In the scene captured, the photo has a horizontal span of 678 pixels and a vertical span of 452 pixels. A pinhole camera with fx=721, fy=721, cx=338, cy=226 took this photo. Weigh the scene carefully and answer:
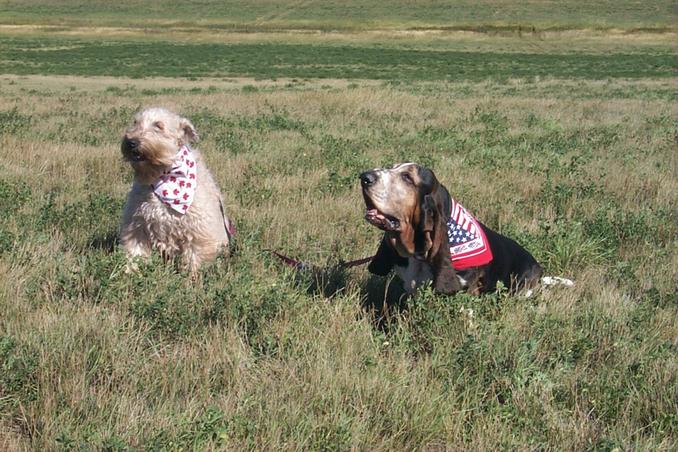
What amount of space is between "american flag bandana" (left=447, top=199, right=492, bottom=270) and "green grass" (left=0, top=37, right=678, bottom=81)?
36653 mm

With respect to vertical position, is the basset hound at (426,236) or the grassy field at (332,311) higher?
the basset hound at (426,236)

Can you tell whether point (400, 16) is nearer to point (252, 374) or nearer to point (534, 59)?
point (534, 59)

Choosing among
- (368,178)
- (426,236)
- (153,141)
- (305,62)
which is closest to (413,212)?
(426,236)

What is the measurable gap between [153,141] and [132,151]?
198 millimetres

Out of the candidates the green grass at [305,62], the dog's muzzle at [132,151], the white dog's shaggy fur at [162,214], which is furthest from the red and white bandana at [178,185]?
the green grass at [305,62]

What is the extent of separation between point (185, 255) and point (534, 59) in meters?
55.2

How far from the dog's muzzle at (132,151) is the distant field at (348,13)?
272 ft

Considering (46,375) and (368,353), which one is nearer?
(46,375)

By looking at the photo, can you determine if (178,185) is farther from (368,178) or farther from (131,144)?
(368,178)

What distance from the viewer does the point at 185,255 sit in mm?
6000

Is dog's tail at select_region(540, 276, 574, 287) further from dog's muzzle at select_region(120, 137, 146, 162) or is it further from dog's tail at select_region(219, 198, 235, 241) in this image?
dog's muzzle at select_region(120, 137, 146, 162)

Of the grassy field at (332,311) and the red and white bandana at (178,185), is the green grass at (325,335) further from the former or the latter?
the red and white bandana at (178,185)

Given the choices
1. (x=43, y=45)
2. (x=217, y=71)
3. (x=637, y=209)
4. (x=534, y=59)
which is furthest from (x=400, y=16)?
(x=637, y=209)

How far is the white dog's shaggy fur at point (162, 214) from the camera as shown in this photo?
5824mm
